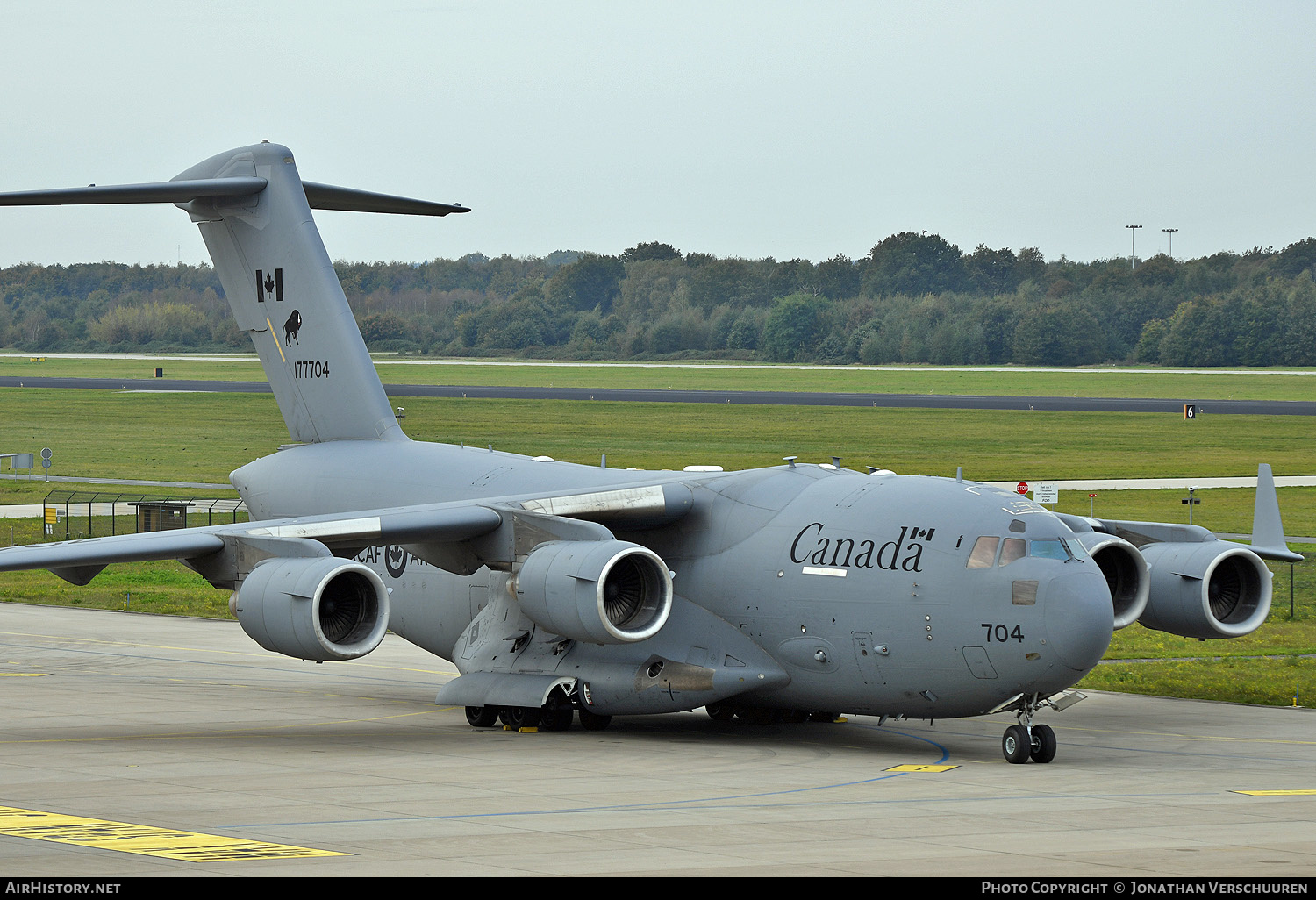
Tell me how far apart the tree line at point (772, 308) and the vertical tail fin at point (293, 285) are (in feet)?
374

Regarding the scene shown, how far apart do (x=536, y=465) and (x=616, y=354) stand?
437ft

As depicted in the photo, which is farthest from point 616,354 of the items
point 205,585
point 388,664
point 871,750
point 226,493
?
point 871,750

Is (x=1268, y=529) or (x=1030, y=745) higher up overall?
(x=1268, y=529)

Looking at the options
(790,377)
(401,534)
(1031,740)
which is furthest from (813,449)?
(790,377)

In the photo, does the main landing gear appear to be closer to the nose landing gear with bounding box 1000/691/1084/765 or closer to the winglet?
the nose landing gear with bounding box 1000/691/1084/765

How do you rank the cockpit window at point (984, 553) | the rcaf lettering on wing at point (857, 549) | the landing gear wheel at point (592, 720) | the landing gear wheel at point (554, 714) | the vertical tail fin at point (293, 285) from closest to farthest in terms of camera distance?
the cockpit window at point (984, 553) → the rcaf lettering on wing at point (857, 549) → the landing gear wheel at point (554, 714) → the landing gear wheel at point (592, 720) → the vertical tail fin at point (293, 285)

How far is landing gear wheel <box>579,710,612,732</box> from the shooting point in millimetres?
22453

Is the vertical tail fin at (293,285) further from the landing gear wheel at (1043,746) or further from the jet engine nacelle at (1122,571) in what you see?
the landing gear wheel at (1043,746)

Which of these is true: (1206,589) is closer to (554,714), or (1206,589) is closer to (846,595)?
(846,595)

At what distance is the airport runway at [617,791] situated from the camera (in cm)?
1359

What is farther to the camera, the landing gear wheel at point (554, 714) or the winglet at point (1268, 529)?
the winglet at point (1268, 529)

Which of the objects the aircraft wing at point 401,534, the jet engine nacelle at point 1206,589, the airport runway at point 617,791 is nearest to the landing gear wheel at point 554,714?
the airport runway at point 617,791

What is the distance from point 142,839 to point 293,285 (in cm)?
1407

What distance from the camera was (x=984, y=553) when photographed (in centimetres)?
1981
